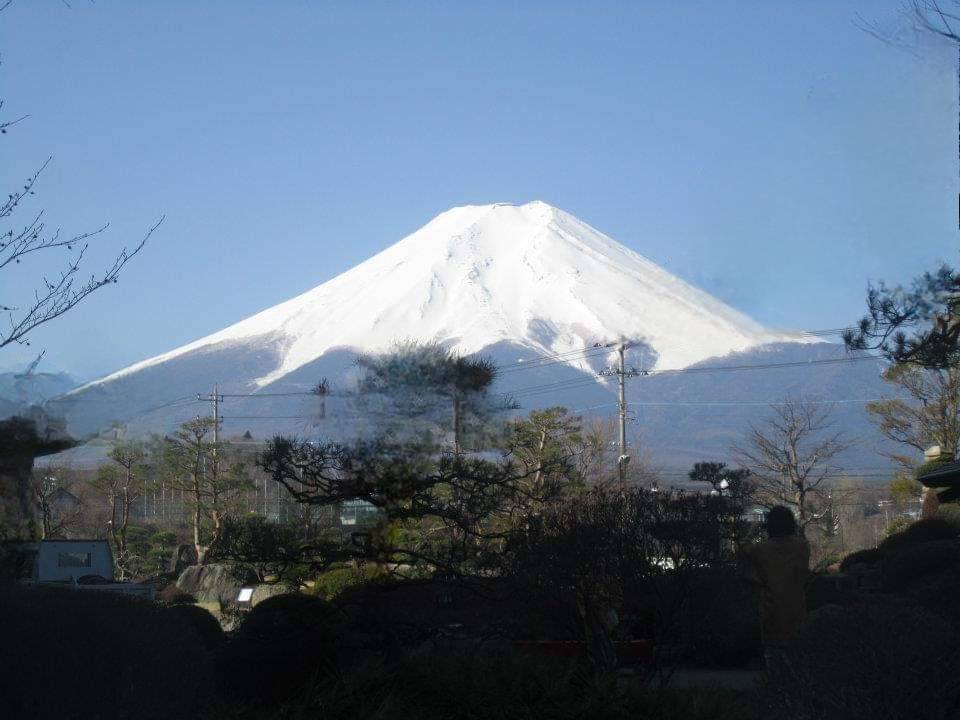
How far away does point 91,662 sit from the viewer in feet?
19.5

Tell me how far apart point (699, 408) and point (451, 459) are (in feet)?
244

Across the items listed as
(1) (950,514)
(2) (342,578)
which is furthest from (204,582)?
(1) (950,514)

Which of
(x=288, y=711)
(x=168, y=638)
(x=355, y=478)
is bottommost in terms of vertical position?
(x=288, y=711)

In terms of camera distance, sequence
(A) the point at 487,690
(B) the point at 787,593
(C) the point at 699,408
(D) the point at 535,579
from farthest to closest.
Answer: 1. (C) the point at 699,408
2. (D) the point at 535,579
3. (B) the point at 787,593
4. (A) the point at 487,690

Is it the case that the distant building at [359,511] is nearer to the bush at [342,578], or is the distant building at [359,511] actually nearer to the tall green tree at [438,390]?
the bush at [342,578]

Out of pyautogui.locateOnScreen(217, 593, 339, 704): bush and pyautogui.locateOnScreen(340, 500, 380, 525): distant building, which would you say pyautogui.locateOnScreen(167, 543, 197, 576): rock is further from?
pyautogui.locateOnScreen(217, 593, 339, 704): bush

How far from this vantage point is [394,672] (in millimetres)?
8086

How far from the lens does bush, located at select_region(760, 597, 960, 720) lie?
19.6 ft

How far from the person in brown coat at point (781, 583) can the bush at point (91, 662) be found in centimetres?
434

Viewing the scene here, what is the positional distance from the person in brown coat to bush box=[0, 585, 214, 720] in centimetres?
434

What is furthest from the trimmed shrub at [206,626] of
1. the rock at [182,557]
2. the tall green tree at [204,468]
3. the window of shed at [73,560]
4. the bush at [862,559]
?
the rock at [182,557]

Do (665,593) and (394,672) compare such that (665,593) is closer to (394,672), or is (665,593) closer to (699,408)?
(394,672)

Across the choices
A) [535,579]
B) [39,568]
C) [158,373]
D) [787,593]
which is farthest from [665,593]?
[158,373]

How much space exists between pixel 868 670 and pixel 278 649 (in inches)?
221
